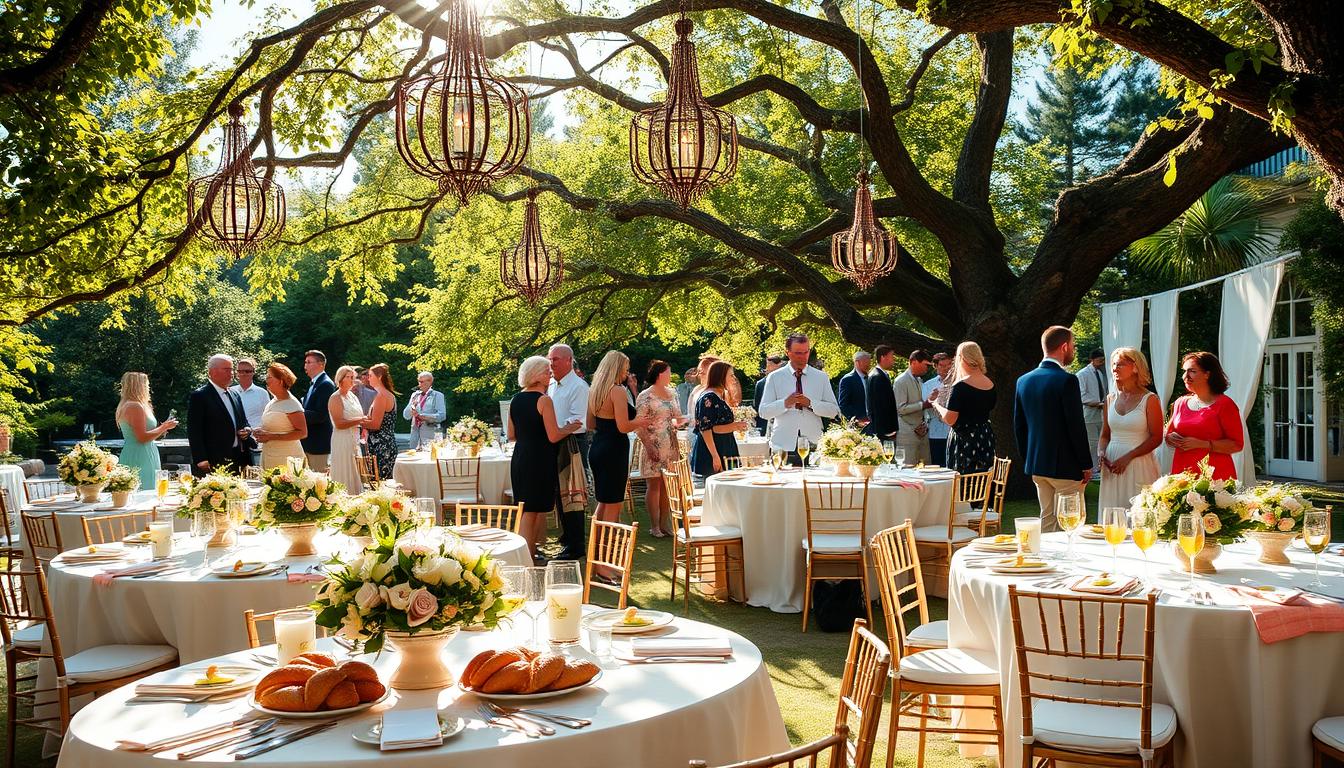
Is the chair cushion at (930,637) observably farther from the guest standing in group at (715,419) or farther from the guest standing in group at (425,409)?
the guest standing in group at (425,409)

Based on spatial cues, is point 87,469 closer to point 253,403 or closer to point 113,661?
point 113,661

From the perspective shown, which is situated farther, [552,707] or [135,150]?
[135,150]

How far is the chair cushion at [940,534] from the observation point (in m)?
7.47

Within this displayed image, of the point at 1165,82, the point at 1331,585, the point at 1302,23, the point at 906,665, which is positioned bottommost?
the point at 906,665

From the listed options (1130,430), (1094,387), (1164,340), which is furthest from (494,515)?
(1164,340)

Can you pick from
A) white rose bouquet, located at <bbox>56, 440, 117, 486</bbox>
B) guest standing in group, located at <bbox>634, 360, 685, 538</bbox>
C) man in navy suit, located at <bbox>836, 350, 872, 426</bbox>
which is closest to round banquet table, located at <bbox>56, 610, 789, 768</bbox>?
white rose bouquet, located at <bbox>56, 440, 117, 486</bbox>

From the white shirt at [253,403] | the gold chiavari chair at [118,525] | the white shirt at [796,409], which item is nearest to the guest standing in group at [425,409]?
the white shirt at [253,403]

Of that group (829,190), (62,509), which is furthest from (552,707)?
(829,190)

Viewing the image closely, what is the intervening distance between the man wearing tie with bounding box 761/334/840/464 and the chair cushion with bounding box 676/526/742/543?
205 centimetres

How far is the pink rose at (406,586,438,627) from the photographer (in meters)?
2.62

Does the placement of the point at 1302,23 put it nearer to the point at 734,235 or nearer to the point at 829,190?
the point at 734,235

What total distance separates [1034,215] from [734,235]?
29.7 ft

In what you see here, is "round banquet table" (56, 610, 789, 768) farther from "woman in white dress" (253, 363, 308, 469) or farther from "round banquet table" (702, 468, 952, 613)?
"woman in white dress" (253, 363, 308, 469)

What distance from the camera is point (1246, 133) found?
33.7 ft
